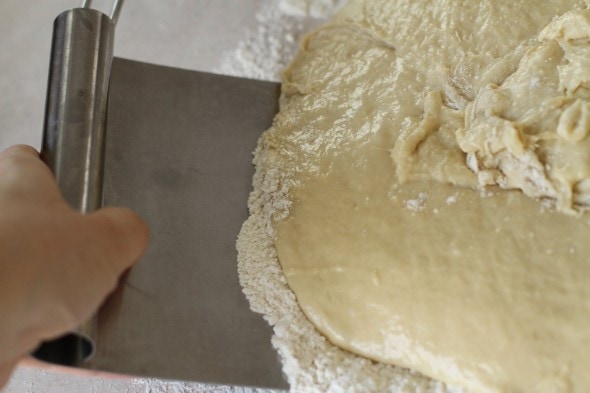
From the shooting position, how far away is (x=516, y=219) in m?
1.20

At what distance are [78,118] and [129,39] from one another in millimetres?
864

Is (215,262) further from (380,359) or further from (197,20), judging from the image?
(197,20)

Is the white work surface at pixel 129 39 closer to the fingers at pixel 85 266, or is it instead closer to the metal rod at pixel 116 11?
the metal rod at pixel 116 11

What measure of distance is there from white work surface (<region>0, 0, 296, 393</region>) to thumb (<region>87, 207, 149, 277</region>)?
0.97 metres

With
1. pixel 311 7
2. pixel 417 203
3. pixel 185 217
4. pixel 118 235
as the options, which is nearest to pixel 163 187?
pixel 185 217

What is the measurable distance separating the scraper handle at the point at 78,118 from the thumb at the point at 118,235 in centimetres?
12

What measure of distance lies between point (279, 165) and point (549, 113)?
632mm

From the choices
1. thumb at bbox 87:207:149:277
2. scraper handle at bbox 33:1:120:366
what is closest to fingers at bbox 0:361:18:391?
scraper handle at bbox 33:1:120:366

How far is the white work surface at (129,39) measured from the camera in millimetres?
1991

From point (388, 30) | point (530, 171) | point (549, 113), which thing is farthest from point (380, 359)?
point (388, 30)

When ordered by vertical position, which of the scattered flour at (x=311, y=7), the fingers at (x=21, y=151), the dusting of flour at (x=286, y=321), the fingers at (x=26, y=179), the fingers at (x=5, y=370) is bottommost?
the fingers at (x=5, y=370)

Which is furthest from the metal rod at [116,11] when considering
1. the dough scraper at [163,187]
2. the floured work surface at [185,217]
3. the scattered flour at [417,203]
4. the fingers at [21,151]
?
the scattered flour at [417,203]

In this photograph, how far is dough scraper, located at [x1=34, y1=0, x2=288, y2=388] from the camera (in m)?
1.25

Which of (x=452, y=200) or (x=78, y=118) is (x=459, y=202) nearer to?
(x=452, y=200)
